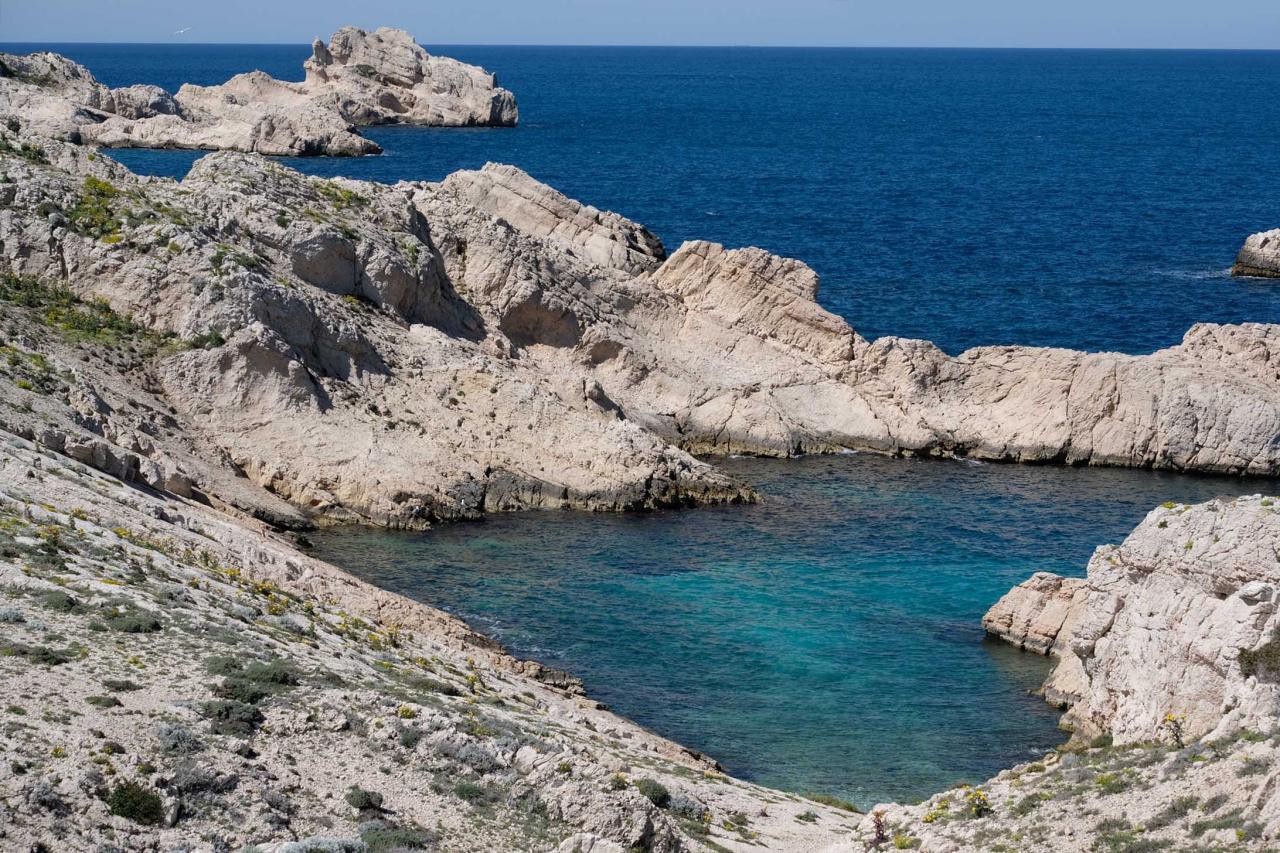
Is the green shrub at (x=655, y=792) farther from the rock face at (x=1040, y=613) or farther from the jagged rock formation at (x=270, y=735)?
the rock face at (x=1040, y=613)

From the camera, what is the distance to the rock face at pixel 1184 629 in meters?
32.6

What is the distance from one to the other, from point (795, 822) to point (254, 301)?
3358cm

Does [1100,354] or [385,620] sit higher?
[1100,354]

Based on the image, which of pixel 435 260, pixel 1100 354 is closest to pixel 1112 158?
pixel 1100 354

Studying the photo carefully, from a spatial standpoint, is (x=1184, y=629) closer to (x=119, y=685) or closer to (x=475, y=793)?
(x=475, y=793)

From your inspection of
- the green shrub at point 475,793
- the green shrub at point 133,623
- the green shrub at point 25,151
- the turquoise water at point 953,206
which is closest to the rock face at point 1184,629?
the green shrub at point 475,793

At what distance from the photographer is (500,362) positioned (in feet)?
213

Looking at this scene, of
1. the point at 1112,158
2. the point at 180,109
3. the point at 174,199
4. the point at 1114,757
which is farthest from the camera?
the point at 1112,158

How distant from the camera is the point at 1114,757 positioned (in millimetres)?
31078

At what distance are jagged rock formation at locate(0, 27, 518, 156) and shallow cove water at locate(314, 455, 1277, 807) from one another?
8057 cm

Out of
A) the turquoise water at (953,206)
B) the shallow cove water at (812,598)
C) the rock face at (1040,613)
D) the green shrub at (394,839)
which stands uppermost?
the turquoise water at (953,206)

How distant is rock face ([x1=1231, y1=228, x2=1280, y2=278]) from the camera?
103250 mm

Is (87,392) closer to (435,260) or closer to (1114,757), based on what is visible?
(435,260)

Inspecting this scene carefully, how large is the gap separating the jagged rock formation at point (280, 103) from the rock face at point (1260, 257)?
86157 millimetres
